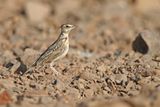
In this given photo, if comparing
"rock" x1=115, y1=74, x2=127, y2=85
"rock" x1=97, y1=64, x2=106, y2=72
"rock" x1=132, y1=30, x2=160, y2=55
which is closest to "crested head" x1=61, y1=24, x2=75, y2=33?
"rock" x1=97, y1=64, x2=106, y2=72

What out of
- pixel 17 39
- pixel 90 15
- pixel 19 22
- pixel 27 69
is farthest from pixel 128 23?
pixel 27 69

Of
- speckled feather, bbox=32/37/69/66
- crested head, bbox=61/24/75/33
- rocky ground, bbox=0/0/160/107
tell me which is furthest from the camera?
crested head, bbox=61/24/75/33

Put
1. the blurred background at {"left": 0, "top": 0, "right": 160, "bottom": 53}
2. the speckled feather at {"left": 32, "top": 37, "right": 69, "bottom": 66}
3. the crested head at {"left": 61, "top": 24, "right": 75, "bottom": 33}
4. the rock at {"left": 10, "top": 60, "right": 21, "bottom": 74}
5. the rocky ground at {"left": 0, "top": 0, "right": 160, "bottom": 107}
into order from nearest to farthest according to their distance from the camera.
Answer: the rocky ground at {"left": 0, "top": 0, "right": 160, "bottom": 107}, the speckled feather at {"left": 32, "top": 37, "right": 69, "bottom": 66}, the rock at {"left": 10, "top": 60, "right": 21, "bottom": 74}, the crested head at {"left": 61, "top": 24, "right": 75, "bottom": 33}, the blurred background at {"left": 0, "top": 0, "right": 160, "bottom": 53}

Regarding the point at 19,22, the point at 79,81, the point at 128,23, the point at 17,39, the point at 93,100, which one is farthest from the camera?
the point at 128,23

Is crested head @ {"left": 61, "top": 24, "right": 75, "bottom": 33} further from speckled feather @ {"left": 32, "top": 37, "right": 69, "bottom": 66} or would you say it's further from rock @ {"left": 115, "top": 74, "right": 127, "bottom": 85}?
rock @ {"left": 115, "top": 74, "right": 127, "bottom": 85}

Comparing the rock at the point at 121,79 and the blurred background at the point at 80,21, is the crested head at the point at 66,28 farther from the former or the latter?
the blurred background at the point at 80,21

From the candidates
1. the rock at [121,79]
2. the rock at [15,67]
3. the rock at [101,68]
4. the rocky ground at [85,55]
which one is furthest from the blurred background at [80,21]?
the rock at [121,79]

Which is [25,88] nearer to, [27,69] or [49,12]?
[27,69]

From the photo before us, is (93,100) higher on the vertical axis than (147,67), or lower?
lower

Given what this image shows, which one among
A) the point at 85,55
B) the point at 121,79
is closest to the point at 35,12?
the point at 85,55
